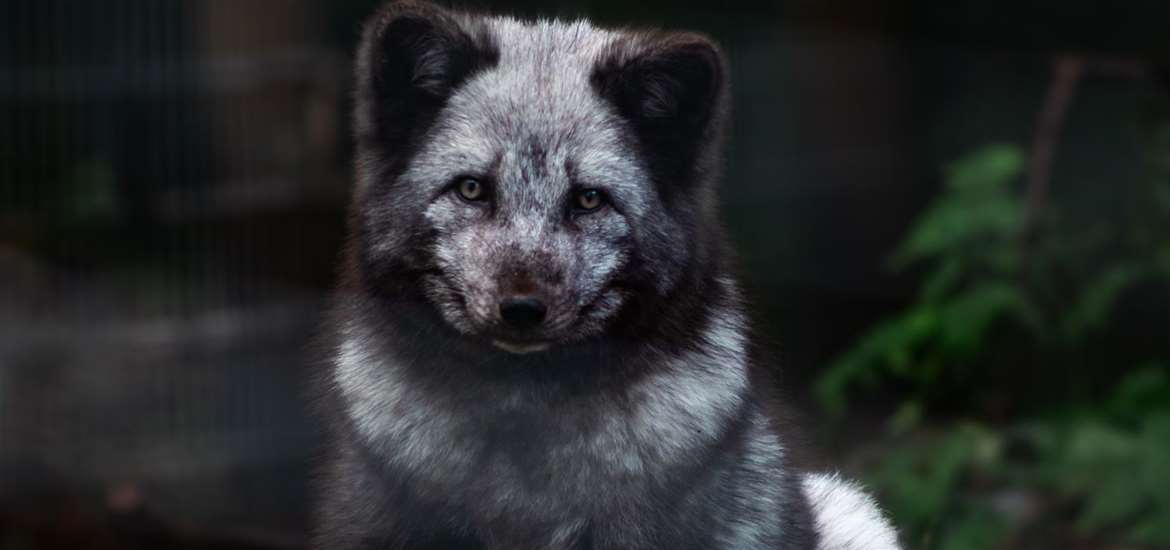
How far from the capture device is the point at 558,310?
2.39 m

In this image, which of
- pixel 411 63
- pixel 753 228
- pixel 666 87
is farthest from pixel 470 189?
pixel 753 228

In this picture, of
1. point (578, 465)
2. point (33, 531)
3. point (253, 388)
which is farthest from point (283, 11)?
point (578, 465)

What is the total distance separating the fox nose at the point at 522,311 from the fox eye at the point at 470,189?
208mm

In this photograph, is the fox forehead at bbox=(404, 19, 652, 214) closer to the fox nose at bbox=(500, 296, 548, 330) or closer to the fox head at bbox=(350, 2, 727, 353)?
the fox head at bbox=(350, 2, 727, 353)

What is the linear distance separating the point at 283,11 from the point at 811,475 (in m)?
3.90

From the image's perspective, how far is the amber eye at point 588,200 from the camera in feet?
8.20

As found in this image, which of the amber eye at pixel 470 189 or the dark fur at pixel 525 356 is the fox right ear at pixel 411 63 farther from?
the amber eye at pixel 470 189

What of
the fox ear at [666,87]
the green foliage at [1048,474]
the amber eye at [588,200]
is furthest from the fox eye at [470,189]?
the green foliage at [1048,474]

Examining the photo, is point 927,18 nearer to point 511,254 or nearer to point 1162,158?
point 1162,158

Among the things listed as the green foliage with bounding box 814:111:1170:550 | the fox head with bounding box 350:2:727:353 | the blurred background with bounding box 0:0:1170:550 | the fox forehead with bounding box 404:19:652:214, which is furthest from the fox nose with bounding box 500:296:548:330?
the blurred background with bounding box 0:0:1170:550

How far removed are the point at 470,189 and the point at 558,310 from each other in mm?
252

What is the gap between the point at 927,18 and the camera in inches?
236

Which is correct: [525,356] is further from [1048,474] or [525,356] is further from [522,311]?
[1048,474]

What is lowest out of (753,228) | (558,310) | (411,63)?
(753,228)
